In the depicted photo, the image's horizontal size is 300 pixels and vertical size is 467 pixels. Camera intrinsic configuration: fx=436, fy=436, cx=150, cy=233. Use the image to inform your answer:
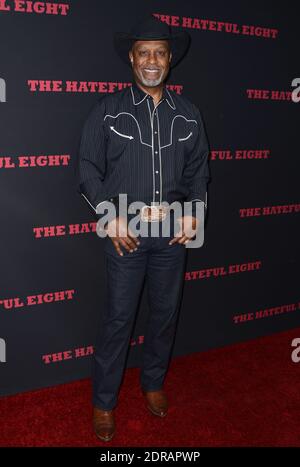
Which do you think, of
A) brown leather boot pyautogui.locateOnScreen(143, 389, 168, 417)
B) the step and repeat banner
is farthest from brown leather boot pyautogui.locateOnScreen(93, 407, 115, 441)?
the step and repeat banner

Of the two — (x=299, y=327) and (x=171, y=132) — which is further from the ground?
(x=171, y=132)

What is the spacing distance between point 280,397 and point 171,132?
5.09 feet

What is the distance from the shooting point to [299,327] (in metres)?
3.16

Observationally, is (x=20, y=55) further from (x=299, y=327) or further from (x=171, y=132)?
(x=299, y=327)

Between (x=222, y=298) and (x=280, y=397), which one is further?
(x=222, y=298)

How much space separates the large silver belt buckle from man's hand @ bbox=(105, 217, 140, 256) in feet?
0.32

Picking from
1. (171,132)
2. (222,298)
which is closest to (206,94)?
(171,132)

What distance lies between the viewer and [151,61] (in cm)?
182

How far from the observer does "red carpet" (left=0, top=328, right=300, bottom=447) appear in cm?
206

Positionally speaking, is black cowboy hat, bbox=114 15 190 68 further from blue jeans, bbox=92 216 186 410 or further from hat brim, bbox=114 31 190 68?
blue jeans, bbox=92 216 186 410

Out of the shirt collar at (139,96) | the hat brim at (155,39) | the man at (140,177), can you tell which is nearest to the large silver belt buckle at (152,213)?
the man at (140,177)

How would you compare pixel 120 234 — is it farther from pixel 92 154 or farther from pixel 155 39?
pixel 155 39

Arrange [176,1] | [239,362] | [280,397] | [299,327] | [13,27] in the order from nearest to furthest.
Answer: [13,27] < [176,1] < [280,397] < [239,362] < [299,327]

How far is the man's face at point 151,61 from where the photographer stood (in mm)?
1816
